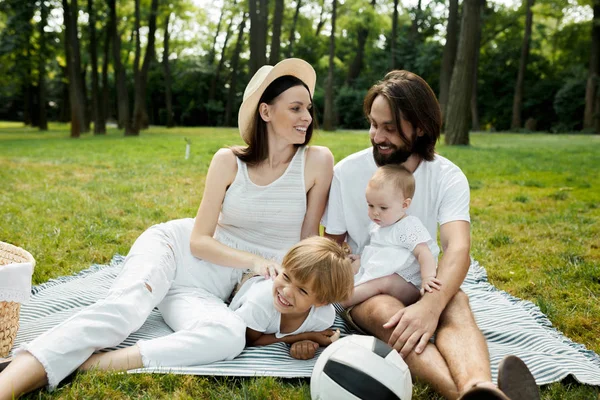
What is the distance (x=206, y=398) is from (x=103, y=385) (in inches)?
18.1

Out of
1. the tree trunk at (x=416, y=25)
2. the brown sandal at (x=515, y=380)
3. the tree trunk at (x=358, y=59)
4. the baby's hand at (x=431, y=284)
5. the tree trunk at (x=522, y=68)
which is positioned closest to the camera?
the brown sandal at (x=515, y=380)

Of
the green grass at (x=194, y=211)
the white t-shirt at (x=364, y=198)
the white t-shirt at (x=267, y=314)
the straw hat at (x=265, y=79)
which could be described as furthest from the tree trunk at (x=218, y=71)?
the white t-shirt at (x=267, y=314)

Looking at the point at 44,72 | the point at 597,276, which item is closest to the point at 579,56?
the point at 44,72

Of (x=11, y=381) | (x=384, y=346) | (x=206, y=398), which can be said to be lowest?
(x=206, y=398)

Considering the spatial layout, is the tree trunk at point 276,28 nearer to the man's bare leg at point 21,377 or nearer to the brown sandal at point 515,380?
the man's bare leg at point 21,377

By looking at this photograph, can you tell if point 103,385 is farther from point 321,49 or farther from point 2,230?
point 321,49

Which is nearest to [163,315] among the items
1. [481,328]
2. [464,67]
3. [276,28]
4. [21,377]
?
[21,377]

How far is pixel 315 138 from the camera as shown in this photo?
4.11 meters

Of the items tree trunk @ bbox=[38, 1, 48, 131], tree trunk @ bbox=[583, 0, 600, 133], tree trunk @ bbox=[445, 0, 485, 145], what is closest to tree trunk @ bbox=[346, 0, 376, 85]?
tree trunk @ bbox=[583, 0, 600, 133]

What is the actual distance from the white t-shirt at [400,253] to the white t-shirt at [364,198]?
245 mm

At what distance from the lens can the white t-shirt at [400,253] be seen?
3061 millimetres

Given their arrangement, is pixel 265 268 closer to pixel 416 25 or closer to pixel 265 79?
pixel 265 79

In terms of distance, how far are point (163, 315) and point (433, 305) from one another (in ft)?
5.09

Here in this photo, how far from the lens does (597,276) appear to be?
172 inches
